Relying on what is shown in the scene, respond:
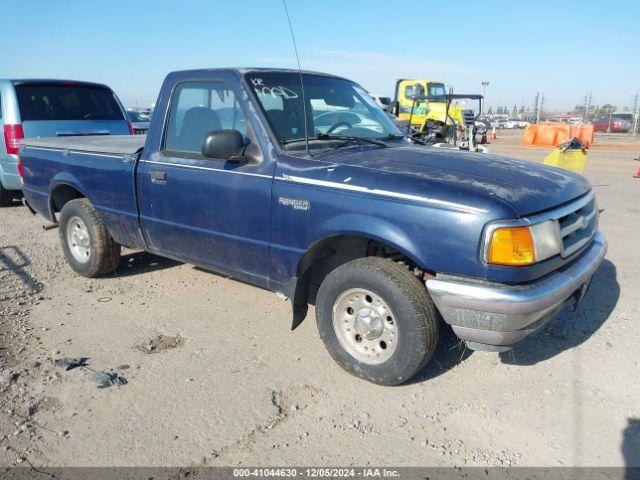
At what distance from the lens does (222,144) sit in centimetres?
330

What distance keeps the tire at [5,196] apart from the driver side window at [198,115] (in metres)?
5.45

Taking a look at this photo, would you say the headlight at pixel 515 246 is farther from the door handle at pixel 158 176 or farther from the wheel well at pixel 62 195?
the wheel well at pixel 62 195

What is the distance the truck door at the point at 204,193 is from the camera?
352cm

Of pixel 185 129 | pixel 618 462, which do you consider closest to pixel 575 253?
pixel 618 462

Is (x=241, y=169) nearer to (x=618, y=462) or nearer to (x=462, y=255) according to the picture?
(x=462, y=255)

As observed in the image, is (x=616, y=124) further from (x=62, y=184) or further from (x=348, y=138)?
(x=62, y=184)

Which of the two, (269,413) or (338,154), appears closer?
(269,413)

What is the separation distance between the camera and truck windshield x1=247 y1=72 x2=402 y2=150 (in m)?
3.61

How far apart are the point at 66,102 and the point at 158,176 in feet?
15.3

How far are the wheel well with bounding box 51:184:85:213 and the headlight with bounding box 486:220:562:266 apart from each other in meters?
4.28

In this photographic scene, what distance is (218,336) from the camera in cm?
385

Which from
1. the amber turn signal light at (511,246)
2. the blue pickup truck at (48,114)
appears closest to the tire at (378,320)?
the amber turn signal light at (511,246)

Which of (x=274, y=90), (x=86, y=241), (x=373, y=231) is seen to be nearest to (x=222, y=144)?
(x=274, y=90)

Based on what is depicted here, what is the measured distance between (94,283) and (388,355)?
10.6ft
